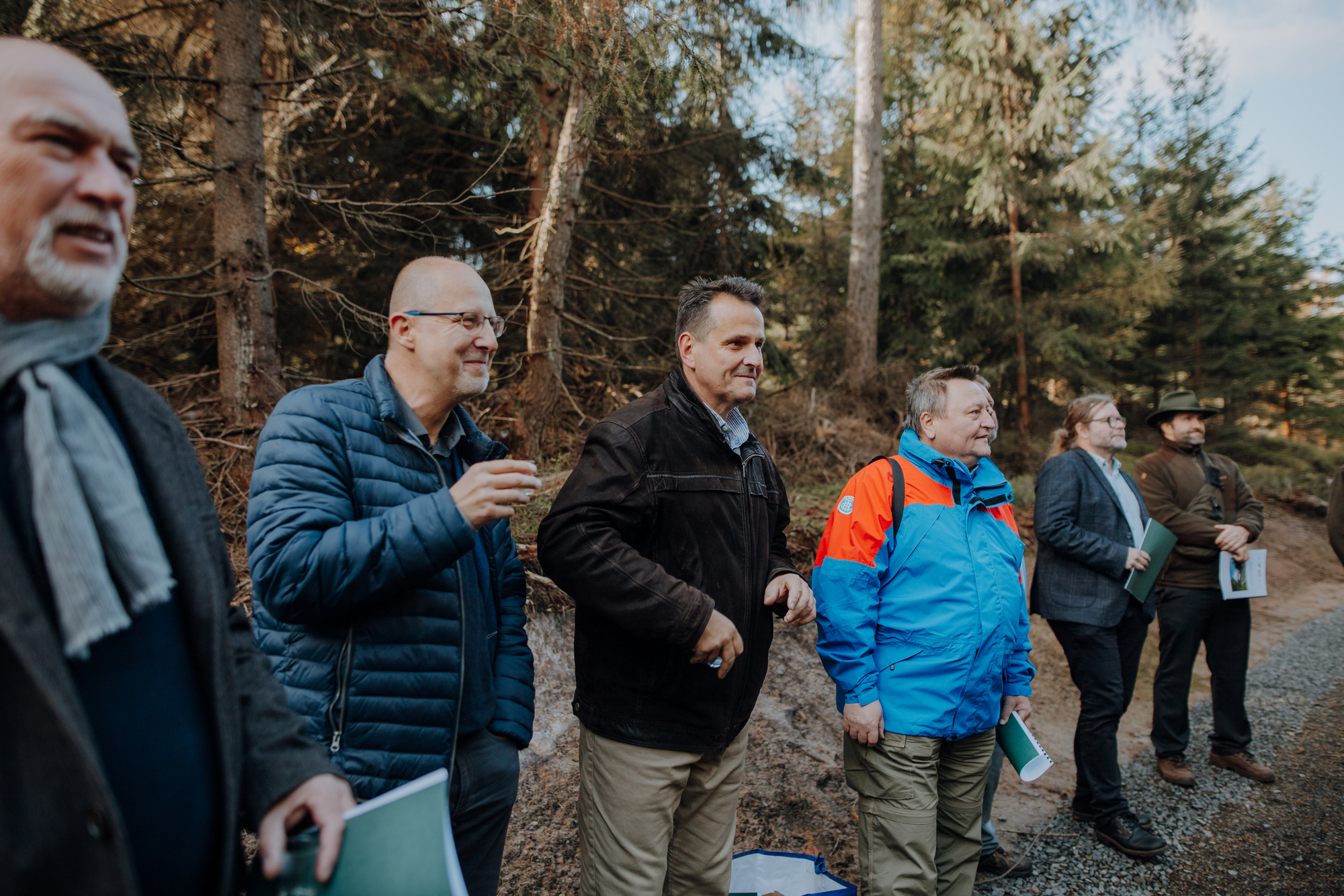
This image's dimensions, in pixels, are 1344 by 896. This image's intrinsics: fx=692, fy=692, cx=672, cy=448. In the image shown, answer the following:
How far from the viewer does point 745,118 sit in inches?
333

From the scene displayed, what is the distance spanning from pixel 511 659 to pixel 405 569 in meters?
0.64

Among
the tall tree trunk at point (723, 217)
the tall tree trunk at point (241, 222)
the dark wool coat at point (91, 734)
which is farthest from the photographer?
the tall tree trunk at point (723, 217)

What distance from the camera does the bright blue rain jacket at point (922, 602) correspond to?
8.68 feet

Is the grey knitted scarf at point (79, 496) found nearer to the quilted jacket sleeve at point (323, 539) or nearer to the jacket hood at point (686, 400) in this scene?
the quilted jacket sleeve at point (323, 539)

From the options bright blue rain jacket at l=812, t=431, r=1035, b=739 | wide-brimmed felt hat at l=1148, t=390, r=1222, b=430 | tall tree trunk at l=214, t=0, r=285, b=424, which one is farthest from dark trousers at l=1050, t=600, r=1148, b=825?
tall tree trunk at l=214, t=0, r=285, b=424

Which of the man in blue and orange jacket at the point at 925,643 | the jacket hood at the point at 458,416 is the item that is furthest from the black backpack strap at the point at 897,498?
the jacket hood at the point at 458,416

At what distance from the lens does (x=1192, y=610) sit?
15.1ft

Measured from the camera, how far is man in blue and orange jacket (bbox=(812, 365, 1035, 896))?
104 inches

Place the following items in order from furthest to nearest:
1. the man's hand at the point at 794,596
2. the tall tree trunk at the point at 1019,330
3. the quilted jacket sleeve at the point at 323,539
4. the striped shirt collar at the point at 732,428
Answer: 1. the tall tree trunk at the point at 1019,330
2. the striped shirt collar at the point at 732,428
3. the man's hand at the point at 794,596
4. the quilted jacket sleeve at the point at 323,539

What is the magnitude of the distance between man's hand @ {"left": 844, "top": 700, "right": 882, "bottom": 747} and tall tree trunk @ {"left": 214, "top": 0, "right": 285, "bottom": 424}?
14.9ft

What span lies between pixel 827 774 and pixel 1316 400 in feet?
64.7

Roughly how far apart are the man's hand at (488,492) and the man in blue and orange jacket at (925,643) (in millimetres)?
1482

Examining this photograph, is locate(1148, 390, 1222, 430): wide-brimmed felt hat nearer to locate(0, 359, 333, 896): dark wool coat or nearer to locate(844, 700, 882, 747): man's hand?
locate(844, 700, 882, 747): man's hand

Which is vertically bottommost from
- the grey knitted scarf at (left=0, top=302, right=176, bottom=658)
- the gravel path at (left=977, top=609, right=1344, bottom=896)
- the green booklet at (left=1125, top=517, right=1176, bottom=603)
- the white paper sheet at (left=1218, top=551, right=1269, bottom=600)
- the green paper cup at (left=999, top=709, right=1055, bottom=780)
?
the gravel path at (left=977, top=609, right=1344, bottom=896)
